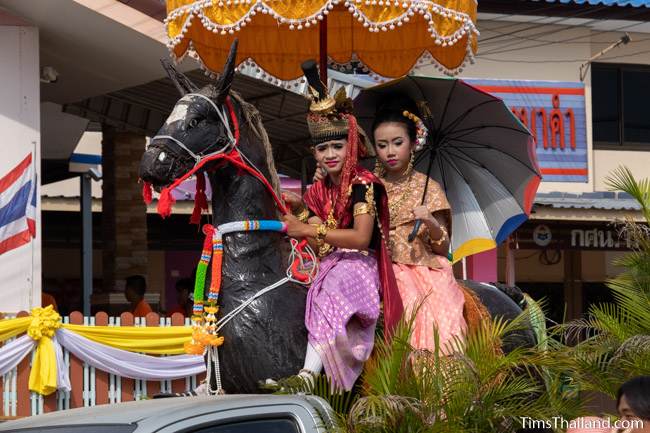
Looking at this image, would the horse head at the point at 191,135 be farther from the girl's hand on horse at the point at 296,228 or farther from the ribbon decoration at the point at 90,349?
the ribbon decoration at the point at 90,349

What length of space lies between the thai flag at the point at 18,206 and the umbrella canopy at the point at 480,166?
455cm

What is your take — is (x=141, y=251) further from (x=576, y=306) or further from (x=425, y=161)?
(x=425, y=161)

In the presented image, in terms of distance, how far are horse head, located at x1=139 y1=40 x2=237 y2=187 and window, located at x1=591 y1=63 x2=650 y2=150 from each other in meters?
15.5

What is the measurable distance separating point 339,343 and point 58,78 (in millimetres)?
8435

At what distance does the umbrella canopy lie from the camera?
26.1ft

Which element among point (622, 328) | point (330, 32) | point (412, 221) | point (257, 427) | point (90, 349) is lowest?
point (90, 349)

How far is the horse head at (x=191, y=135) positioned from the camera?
19.7ft

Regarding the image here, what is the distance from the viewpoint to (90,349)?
33.7 ft

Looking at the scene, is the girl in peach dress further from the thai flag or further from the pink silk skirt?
the thai flag

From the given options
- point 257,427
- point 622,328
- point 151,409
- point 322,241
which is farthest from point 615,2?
point 151,409

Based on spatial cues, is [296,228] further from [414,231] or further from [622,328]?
[622,328]

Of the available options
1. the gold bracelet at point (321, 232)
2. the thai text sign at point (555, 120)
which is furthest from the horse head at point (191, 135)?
the thai text sign at point (555, 120)

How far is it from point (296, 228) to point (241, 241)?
0.31 metres

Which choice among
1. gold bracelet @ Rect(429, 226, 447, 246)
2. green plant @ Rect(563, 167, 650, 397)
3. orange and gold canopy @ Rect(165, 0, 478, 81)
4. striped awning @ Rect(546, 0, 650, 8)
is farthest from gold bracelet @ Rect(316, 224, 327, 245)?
striped awning @ Rect(546, 0, 650, 8)
